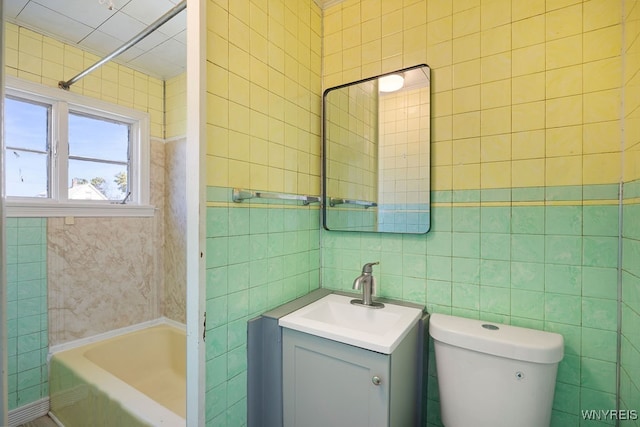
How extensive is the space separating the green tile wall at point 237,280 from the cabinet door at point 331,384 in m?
0.18

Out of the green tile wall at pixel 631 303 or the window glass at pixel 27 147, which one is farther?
the window glass at pixel 27 147

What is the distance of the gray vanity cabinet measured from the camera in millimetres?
932

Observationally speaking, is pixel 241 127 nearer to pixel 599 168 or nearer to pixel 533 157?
A: pixel 533 157

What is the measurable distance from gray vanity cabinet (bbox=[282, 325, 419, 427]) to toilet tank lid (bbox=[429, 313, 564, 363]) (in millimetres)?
140

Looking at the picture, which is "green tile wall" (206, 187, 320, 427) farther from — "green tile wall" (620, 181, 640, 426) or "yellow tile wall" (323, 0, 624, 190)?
"green tile wall" (620, 181, 640, 426)

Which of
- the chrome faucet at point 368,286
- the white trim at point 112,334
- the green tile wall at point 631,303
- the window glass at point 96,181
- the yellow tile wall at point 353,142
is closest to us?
the green tile wall at point 631,303

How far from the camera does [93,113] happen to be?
1.94 metres

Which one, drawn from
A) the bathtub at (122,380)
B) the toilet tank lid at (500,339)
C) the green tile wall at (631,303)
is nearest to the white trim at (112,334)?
the bathtub at (122,380)

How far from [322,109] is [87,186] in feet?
5.52

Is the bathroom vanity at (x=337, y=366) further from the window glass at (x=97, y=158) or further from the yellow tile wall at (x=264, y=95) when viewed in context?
the window glass at (x=97, y=158)

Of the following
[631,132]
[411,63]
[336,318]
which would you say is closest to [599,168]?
[631,132]

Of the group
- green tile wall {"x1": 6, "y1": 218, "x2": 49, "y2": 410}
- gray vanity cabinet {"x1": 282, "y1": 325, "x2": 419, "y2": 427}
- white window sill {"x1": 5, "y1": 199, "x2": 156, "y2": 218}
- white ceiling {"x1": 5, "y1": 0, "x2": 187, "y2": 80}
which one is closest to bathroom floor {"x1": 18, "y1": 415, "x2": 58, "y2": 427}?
green tile wall {"x1": 6, "y1": 218, "x2": 49, "y2": 410}

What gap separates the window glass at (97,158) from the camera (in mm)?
1866

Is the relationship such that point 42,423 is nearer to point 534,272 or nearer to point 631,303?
point 534,272
